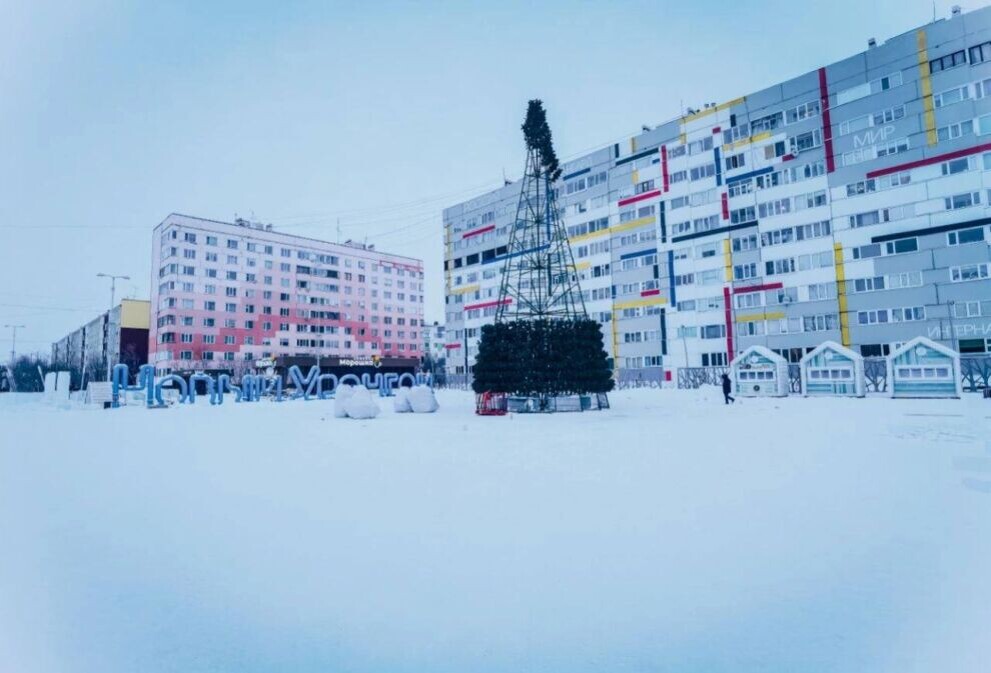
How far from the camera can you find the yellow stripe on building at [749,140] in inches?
1599

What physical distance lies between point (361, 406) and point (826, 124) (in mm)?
39432

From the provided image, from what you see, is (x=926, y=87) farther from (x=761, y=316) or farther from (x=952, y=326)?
(x=761, y=316)

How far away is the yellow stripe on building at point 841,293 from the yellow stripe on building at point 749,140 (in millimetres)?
10525

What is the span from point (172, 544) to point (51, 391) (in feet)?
130

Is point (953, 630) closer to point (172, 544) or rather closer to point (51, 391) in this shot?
point (172, 544)

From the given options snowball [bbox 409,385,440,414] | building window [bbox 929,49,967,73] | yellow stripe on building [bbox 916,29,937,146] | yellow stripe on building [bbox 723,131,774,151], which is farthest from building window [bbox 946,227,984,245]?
snowball [bbox 409,385,440,414]

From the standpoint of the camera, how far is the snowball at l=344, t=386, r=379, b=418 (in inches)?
749

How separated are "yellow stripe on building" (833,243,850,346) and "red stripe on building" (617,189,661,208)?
15600 millimetres

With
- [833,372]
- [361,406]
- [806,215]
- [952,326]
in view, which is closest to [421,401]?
[361,406]

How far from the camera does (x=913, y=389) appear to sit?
79.0 ft

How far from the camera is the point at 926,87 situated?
3338cm

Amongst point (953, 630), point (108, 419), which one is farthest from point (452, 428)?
point (108, 419)

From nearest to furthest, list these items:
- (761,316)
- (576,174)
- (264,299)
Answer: (761,316) < (576,174) < (264,299)

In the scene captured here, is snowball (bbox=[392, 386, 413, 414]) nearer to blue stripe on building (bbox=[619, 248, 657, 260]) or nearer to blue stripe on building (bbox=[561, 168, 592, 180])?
blue stripe on building (bbox=[619, 248, 657, 260])
